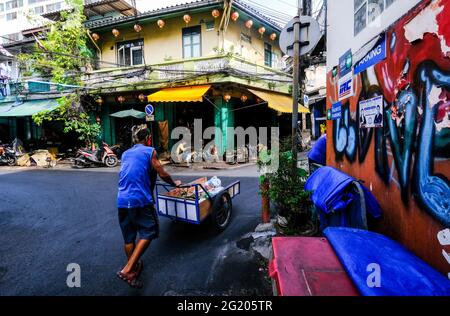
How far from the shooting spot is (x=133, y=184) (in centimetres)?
311

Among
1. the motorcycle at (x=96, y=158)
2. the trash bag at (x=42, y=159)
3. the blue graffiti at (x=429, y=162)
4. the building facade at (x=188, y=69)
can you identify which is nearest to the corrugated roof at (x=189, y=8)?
the building facade at (x=188, y=69)

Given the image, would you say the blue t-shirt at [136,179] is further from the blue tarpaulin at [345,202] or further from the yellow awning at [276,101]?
the yellow awning at [276,101]

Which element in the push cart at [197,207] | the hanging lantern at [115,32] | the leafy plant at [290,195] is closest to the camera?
the push cart at [197,207]

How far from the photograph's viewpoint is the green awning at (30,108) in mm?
15539

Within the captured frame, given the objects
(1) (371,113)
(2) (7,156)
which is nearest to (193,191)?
(1) (371,113)

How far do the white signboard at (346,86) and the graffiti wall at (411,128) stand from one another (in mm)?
257

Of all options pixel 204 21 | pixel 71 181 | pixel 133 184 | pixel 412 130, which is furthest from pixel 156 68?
pixel 412 130

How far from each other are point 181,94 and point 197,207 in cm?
929

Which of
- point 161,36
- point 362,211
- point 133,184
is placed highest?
point 161,36

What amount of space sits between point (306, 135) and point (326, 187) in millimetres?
15459

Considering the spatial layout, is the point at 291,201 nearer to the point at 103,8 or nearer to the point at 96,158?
the point at 96,158

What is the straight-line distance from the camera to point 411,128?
2.73 m
